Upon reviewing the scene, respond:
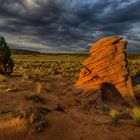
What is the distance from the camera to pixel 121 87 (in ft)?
62.5

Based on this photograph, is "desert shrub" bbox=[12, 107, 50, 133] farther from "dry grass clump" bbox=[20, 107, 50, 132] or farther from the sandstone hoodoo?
the sandstone hoodoo

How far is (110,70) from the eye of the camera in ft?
63.4

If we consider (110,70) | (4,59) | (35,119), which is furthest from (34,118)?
(4,59)

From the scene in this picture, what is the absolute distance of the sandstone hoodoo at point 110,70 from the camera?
1892 cm

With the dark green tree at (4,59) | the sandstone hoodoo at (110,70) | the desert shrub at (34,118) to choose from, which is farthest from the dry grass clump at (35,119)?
the dark green tree at (4,59)

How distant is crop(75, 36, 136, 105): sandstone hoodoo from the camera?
1892cm

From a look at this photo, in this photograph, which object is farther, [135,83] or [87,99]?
[135,83]

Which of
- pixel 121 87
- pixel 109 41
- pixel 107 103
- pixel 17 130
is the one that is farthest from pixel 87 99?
pixel 17 130

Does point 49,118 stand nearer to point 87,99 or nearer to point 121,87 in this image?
point 87,99

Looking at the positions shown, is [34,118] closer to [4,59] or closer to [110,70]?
[110,70]

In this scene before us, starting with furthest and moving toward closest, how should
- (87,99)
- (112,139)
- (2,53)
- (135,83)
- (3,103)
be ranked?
(2,53)
(135,83)
(87,99)
(3,103)
(112,139)

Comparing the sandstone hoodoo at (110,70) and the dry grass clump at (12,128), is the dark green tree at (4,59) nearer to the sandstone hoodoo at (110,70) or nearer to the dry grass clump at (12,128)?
the sandstone hoodoo at (110,70)

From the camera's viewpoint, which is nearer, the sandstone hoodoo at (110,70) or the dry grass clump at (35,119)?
the dry grass clump at (35,119)

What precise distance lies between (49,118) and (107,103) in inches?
319
